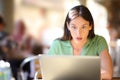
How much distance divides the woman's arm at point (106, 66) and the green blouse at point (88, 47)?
0.09ft

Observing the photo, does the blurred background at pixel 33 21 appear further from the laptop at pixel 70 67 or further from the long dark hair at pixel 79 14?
the laptop at pixel 70 67

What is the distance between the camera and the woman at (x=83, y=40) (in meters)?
1.63

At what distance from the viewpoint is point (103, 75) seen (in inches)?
63.6

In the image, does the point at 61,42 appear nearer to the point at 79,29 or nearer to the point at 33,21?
the point at 79,29

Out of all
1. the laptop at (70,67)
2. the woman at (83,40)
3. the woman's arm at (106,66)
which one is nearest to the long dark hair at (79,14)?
the woman at (83,40)

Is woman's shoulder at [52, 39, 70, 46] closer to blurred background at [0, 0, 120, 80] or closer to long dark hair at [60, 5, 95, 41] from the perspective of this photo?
long dark hair at [60, 5, 95, 41]

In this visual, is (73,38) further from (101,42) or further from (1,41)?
(1,41)

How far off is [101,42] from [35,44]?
2786 millimetres

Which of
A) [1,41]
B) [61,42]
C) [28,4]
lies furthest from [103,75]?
[28,4]

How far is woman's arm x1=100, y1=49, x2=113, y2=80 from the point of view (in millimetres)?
1622

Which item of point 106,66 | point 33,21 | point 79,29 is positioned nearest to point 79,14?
point 79,29

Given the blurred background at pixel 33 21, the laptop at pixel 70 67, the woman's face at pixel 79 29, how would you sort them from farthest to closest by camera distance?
1. the blurred background at pixel 33 21
2. the woman's face at pixel 79 29
3. the laptop at pixel 70 67

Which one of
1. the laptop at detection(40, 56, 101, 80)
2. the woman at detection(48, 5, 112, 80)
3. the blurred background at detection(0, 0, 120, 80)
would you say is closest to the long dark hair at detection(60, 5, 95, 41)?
the woman at detection(48, 5, 112, 80)

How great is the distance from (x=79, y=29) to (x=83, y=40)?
0.07 meters
